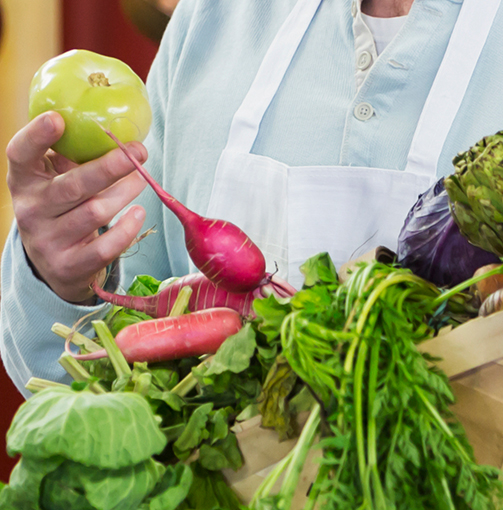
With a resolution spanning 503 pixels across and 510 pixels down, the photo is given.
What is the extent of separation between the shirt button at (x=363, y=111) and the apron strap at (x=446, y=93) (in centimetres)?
8

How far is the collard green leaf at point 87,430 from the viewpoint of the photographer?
369mm

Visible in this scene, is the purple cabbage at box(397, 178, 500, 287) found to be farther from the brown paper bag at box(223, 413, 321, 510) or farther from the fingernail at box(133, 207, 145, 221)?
the fingernail at box(133, 207, 145, 221)

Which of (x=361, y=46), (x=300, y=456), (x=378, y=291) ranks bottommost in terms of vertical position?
(x=300, y=456)

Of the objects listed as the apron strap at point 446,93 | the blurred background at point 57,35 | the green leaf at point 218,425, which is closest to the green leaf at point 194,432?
the green leaf at point 218,425

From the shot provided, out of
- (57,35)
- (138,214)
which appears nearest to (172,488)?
(138,214)

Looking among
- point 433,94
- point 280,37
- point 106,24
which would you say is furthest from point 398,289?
point 106,24

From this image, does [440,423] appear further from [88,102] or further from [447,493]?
[88,102]

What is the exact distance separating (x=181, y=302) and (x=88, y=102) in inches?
10.4

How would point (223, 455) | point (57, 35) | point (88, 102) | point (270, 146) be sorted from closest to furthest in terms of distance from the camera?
point (223, 455) < point (88, 102) < point (270, 146) < point (57, 35)

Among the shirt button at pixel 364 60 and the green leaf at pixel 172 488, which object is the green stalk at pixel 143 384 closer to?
the green leaf at pixel 172 488

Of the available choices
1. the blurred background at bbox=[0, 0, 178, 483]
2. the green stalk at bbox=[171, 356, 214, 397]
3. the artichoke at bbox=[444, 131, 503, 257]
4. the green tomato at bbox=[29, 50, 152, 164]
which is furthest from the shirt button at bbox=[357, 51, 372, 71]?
the blurred background at bbox=[0, 0, 178, 483]

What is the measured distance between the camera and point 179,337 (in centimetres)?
54

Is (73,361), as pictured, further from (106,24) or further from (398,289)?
(106,24)

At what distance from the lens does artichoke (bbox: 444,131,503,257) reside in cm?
43
